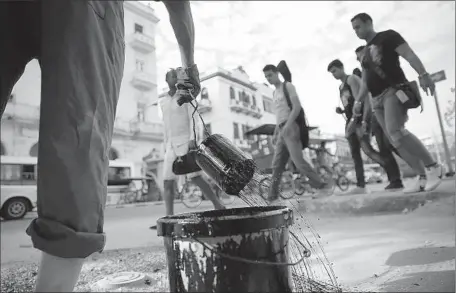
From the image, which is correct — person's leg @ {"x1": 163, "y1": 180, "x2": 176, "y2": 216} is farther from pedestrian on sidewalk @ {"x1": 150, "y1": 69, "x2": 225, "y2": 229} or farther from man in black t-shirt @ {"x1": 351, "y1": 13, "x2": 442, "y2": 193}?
man in black t-shirt @ {"x1": 351, "y1": 13, "x2": 442, "y2": 193}

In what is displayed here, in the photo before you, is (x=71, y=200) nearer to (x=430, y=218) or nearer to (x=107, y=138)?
(x=107, y=138)

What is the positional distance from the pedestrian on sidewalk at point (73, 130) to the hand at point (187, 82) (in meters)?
0.55

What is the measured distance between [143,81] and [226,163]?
2575 centimetres

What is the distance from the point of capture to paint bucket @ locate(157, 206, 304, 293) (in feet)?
3.13

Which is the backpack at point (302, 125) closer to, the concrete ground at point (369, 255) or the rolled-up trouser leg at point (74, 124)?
the concrete ground at point (369, 255)

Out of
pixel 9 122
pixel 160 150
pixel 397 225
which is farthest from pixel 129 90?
pixel 397 225

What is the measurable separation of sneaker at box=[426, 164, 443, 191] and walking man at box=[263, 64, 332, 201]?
5.52 feet

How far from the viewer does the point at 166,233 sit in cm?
107

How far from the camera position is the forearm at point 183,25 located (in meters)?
1.25

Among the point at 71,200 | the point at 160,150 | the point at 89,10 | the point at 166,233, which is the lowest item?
the point at 166,233

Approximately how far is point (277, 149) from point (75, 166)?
4782mm

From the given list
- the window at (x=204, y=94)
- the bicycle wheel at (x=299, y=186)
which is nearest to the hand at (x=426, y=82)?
the bicycle wheel at (x=299, y=186)

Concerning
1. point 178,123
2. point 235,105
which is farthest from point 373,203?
point 235,105

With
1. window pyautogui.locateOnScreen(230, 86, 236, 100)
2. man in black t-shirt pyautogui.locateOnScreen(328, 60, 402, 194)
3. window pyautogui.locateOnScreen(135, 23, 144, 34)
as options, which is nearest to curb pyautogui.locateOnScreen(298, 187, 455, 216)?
man in black t-shirt pyautogui.locateOnScreen(328, 60, 402, 194)
